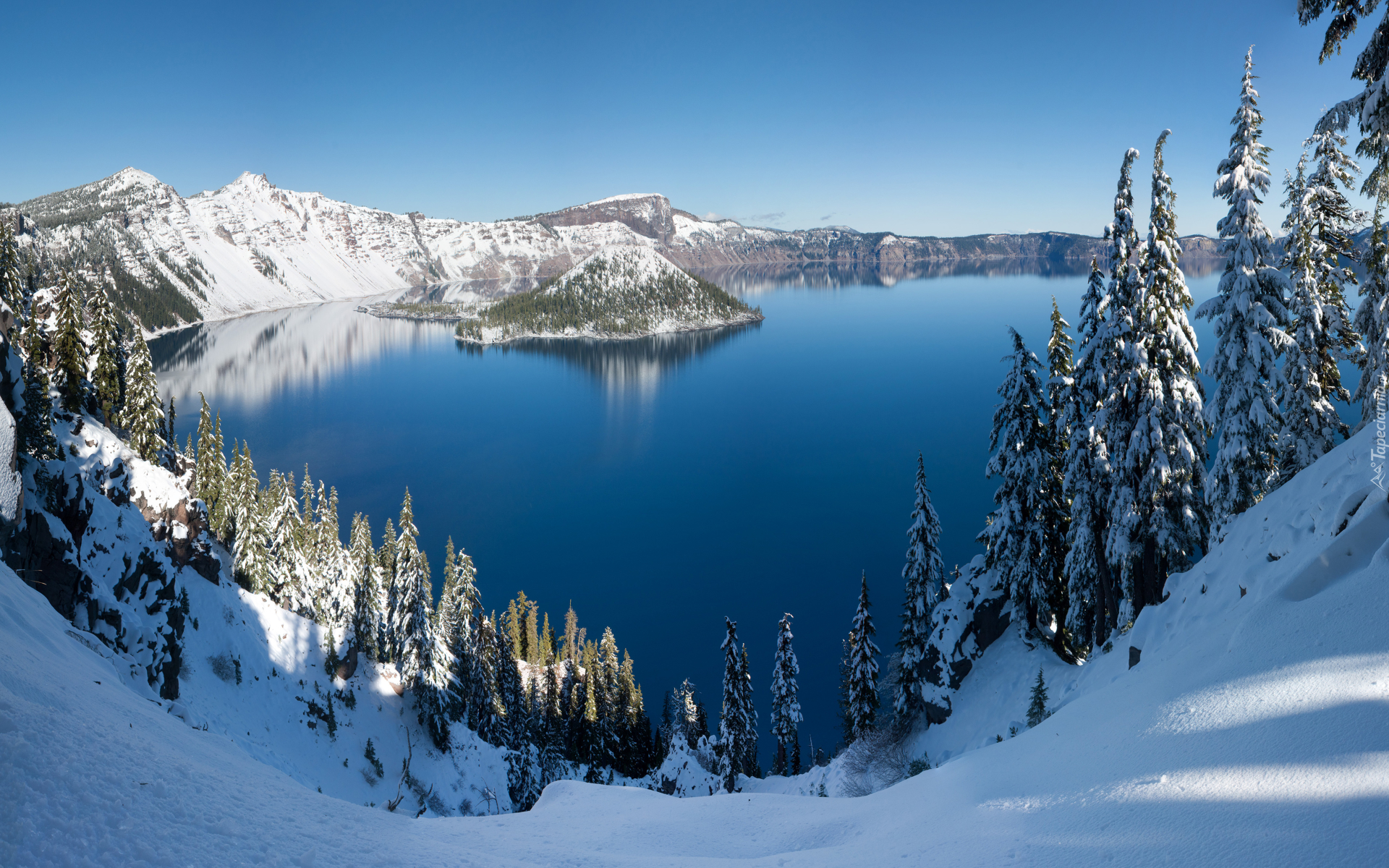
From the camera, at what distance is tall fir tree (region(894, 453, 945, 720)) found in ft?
85.9

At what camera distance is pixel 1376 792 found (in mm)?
4699

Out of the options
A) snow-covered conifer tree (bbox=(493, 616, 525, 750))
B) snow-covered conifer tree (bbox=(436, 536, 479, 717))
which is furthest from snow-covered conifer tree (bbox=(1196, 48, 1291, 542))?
snow-covered conifer tree (bbox=(493, 616, 525, 750))

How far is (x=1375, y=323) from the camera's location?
16719mm

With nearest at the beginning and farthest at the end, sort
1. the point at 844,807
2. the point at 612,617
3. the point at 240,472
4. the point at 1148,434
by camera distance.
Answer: the point at 844,807 < the point at 1148,434 < the point at 240,472 < the point at 612,617

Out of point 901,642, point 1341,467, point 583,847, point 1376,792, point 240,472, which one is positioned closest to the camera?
point 1376,792

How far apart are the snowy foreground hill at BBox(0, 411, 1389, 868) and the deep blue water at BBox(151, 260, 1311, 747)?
144ft

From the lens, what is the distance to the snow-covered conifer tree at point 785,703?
121 ft

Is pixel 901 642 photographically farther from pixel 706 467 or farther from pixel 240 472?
pixel 706 467

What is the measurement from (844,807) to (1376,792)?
5.78 meters

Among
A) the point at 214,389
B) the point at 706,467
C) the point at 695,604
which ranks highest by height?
the point at 214,389

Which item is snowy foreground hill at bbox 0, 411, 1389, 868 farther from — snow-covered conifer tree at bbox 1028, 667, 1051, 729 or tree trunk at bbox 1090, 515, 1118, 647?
tree trunk at bbox 1090, 515, 1118, 647

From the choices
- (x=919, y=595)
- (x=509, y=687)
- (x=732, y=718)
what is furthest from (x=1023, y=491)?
(x=509, y=687)

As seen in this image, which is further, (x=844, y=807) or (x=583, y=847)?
(x=844, y=807)

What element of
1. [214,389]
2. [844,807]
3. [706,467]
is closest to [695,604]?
[706,467]
